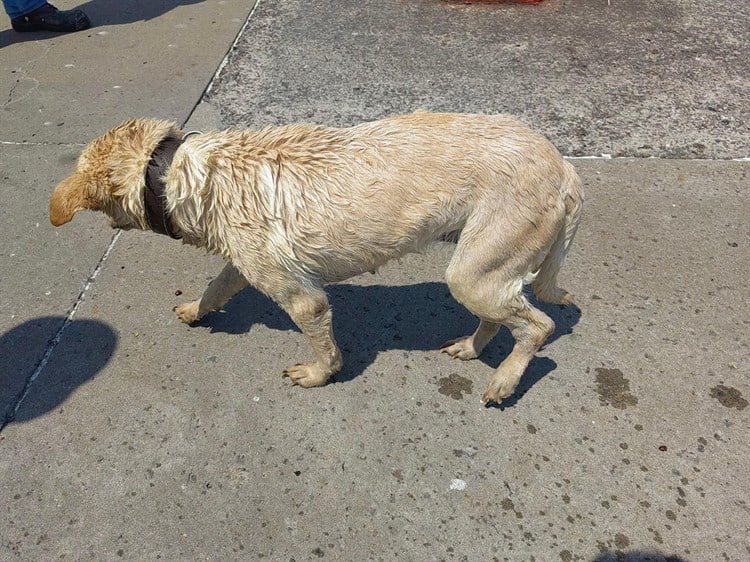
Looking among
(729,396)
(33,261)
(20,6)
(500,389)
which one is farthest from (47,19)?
(729,396)

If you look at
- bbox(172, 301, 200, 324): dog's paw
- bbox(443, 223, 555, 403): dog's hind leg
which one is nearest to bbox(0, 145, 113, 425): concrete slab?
bbox(172, 301, 200, 324): dog's paw

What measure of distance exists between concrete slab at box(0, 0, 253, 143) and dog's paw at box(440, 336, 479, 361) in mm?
3317

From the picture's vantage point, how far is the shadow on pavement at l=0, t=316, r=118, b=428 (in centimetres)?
332

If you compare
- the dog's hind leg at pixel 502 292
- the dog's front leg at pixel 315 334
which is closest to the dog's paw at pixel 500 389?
the dog's hind leg at pixel 502 292

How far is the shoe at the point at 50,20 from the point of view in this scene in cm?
658

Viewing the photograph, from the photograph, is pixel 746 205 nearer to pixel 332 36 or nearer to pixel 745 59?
pixel 745 59

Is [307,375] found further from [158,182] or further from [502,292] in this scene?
[158,182]

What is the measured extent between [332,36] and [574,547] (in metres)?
5.57

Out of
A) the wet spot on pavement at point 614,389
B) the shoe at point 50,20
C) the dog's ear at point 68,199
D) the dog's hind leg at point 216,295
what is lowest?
the wet spot on pavement at point 614,389

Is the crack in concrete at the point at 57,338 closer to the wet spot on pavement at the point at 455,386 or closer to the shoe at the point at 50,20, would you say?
the wet spot on pavement at the point at 455,386

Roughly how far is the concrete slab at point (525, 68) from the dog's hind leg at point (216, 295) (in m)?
2.24

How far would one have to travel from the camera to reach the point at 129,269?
4.08m

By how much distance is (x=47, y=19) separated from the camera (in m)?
6.59

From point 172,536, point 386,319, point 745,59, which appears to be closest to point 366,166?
point 386,319
